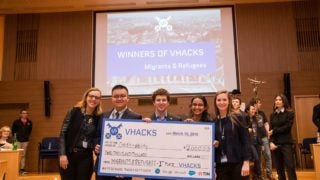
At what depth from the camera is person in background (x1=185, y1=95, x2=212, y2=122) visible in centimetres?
298

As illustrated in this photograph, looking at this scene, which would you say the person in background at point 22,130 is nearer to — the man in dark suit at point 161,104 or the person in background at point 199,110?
the man in dark suit at point 161,104

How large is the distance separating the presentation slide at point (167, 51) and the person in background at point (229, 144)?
6022 millimetres

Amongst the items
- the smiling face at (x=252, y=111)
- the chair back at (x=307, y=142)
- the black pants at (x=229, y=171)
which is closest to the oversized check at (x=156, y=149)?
the black pants at (x=229, y=171)

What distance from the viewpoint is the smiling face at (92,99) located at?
3100 millimetres

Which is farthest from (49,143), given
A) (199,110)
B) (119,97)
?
(199,110)

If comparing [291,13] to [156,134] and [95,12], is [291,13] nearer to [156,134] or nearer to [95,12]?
[95,12]

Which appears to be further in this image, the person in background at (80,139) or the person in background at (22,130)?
the person in background at (22,130)

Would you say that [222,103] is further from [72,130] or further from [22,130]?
[22,130]

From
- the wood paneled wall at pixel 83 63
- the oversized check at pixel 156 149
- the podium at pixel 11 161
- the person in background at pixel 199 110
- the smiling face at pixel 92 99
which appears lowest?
the podium at pixel 11 161

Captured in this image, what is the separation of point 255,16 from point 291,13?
1.01 meters

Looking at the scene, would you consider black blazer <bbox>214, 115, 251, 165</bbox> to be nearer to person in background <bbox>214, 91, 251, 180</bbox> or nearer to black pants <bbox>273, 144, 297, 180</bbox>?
person in background <bbox>214, 91, 251, 180</bbox>

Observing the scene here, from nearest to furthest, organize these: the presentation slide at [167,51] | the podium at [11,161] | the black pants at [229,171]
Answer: the black pants at [229,171]
the podium at [11,161]
the presentation slide at [167,51]

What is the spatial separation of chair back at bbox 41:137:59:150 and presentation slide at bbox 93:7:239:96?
6.05 feet

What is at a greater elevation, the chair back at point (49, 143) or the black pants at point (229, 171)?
the black pants at point (229, 171)
